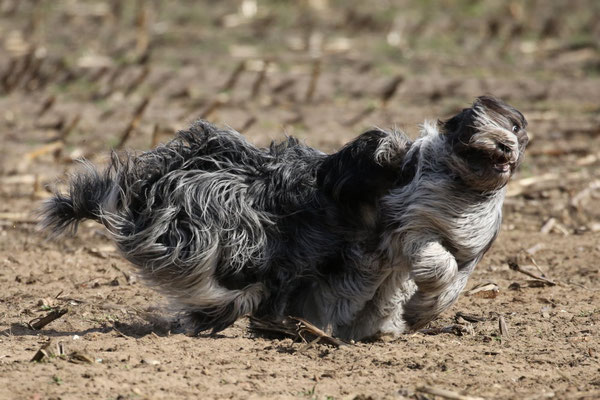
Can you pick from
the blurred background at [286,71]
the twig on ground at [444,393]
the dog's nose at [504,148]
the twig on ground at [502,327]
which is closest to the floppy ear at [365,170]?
the dog's nose at [504,148]

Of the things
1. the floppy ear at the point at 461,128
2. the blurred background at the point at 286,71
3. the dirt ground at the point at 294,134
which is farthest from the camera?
the blurred background at the point at 286,71

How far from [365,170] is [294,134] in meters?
5.90

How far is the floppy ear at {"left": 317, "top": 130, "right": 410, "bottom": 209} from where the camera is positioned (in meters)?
5.62

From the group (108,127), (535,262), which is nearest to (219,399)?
(535,262)

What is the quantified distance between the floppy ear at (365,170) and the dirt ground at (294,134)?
0.86m

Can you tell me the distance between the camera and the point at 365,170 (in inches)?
223

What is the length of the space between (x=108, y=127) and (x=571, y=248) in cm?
585

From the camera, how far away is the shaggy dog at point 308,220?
5480mm

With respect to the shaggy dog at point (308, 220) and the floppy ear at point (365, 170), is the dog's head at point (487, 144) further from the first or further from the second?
the floppy ear at point (365, 170)

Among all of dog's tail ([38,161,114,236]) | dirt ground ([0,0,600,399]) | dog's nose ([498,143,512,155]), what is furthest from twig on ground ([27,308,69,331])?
dog's nose ([498,143,512,155])

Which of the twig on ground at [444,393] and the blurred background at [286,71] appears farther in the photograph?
the blurred background at [286,71]

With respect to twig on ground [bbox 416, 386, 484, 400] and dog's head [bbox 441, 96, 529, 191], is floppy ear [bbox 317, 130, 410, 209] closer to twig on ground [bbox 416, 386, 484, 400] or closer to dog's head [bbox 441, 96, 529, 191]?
dog's head [bbox 441, 96, 529, 191]

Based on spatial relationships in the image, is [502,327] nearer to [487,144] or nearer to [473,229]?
[473,229]

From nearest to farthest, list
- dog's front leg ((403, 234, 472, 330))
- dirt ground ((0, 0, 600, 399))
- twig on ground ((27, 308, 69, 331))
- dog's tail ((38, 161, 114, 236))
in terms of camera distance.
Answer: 1. dirt ground ((0, 0, 600, 399))
2. dog's front leg ((403, 234, 472, 330))
3. dog's tail ((38, 161, 114, 236))
4. twig on ground ((27, 308, 69, 331))
